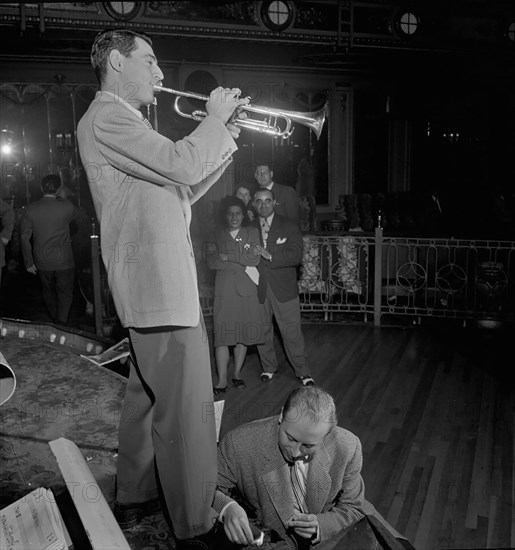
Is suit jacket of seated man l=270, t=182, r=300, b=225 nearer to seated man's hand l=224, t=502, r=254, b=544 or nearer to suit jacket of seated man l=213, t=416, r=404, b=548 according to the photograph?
suit jacket of seated man l=213, t=416, r=404, b=548

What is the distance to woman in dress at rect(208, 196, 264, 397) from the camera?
17.3 feet

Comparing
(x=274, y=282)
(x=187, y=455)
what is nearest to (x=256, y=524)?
(x=187, y=455)

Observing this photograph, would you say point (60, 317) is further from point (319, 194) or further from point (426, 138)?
point (426, 138)

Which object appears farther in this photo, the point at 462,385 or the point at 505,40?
the point at 505,40

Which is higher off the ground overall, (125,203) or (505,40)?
(505,40)

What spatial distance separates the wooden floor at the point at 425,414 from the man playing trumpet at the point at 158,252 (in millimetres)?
1461

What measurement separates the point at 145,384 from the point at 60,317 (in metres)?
5.06

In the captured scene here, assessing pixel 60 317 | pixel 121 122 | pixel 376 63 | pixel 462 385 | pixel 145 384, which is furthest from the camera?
pixel 376 63

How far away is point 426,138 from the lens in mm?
12750

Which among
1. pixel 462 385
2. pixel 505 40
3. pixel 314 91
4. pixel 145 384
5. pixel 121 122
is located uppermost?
pixel 505 40

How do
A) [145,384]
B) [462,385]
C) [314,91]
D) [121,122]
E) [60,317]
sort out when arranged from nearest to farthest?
[121,122] → [145,384] → [462,385] → [60,317] → [314,91]

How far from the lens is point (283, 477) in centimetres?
236

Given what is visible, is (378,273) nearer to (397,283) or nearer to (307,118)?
(397,283)

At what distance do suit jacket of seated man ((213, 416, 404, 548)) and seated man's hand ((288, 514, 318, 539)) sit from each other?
6 cm
